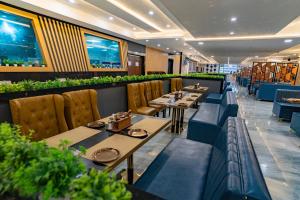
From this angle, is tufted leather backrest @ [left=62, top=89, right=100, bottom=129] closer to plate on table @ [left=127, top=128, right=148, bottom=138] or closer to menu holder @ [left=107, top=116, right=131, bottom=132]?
menu holder @ [left=107, top=116, right=131, bottom=132]

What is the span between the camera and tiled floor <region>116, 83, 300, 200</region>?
2340mm

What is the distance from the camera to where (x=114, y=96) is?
3854mm

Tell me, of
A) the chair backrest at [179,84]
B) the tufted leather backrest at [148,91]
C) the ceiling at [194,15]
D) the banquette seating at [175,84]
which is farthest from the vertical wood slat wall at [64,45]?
the chair backrest at [179,84]

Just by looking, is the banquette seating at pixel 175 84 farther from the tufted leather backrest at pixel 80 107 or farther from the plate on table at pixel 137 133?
the plate on table at pixel 137 133

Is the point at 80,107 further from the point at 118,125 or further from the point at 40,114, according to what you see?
the point at 118,125

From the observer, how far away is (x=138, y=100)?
439cm

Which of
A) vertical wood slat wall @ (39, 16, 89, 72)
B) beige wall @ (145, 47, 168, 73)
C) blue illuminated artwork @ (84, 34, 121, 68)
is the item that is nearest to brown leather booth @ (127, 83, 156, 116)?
vertical wood slat wall @ (39, 16, 89, 72)

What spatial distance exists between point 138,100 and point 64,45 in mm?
4453

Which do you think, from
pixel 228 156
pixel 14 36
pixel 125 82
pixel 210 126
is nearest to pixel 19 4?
pixel 14 36

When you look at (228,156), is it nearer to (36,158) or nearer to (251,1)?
(36,158)

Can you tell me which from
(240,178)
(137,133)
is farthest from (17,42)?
(240,178)

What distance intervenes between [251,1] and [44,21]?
6443mm

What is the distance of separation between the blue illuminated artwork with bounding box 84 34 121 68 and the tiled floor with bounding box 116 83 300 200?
5.98m

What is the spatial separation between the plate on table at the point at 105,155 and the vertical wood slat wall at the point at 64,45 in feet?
19.9
